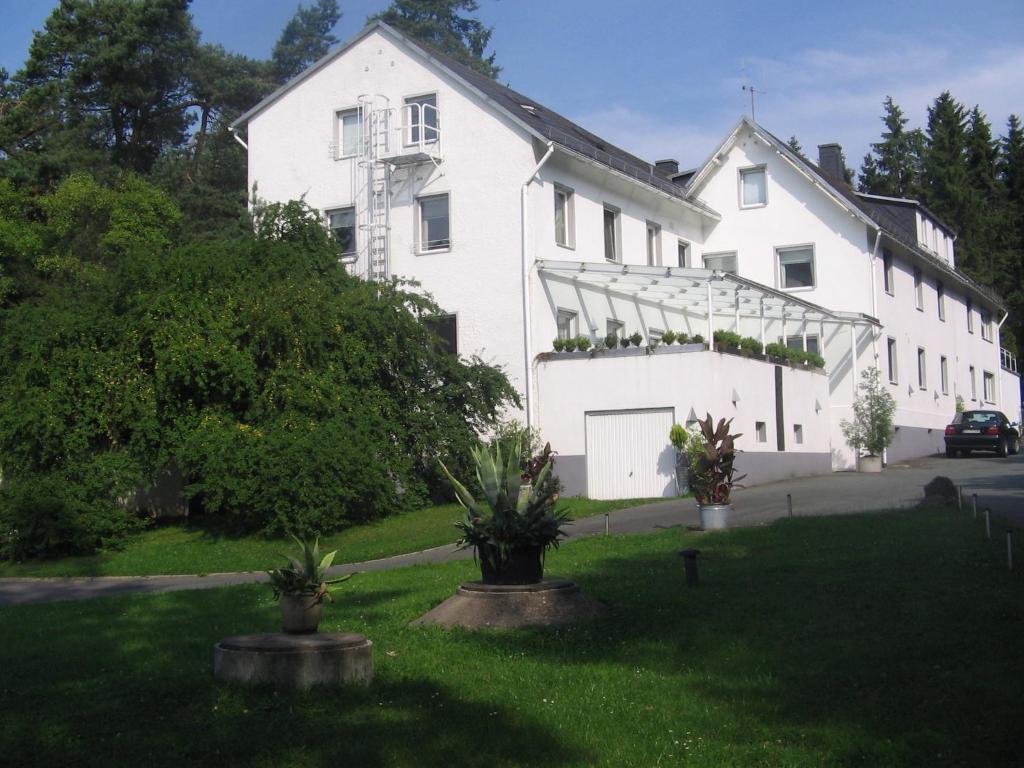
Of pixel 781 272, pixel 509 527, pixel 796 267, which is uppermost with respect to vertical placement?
pixel 796 267

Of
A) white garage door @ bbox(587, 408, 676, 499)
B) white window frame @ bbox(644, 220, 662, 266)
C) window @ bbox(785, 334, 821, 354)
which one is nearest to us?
white garage door @ bbox(587, 408, 676, 499)

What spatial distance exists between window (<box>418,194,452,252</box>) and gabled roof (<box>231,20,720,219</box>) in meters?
2.83

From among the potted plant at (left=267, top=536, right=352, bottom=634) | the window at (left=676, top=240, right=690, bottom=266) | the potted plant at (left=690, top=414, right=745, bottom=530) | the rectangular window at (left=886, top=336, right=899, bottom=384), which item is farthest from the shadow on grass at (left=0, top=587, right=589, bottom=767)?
the rectangular window at (left=886, top=336, right=899, bottom=384)

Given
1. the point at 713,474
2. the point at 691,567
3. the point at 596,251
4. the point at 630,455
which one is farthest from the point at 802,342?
the point at 691,567

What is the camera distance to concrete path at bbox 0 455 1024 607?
18.1m

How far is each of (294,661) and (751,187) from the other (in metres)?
32.6

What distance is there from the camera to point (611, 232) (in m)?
33.0

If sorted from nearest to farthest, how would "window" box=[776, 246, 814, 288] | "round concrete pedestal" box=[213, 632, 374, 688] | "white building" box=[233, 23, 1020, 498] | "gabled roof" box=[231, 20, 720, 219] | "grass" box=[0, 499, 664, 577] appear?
"round concrete pedestal" box=[213, 632, 374, 688], "grass" box=[0, 499, 664, 577], "white building" box=[233, 23, 1020, 498], "gabled roof" box=[231, 20, 720, 219], "window" box=[776, 246, 814, 288]

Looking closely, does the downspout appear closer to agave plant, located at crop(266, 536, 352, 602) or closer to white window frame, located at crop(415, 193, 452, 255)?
white window frame, located at crop(415, 193, 452, 255)

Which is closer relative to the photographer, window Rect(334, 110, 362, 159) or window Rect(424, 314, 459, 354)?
window Rect(424, 314, 459, 354)

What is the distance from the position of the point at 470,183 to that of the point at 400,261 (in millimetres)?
2806

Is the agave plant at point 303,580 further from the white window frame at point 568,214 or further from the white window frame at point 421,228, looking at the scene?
the white window frame at point 568,214

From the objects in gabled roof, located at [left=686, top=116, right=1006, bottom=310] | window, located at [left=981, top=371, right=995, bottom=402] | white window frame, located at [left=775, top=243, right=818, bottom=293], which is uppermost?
gabled roof, located at [left=686, top=116, right=1006, bottom=310]

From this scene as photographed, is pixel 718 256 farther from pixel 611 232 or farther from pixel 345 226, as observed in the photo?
pixel 345 226
